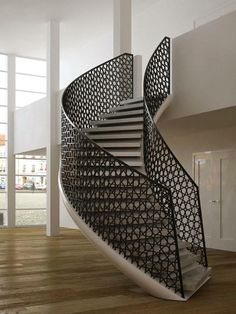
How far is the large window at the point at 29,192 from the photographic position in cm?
1928

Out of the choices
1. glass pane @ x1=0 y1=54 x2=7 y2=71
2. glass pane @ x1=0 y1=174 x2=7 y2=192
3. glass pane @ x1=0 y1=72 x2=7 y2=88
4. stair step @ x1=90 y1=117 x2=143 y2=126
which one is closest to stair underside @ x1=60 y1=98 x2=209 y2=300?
stair step @ x1=90 y1=117 x2=143 y2=126

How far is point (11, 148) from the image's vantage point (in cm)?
1900

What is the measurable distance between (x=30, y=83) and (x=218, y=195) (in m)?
10.5

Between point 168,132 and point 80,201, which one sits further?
point 168,132

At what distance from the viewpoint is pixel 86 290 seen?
7.10 m

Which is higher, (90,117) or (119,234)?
(90,117)

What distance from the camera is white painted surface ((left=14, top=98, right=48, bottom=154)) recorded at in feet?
53.8

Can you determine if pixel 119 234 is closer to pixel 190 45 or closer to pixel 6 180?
pixel 190 45

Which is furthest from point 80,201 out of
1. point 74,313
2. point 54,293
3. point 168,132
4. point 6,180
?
point 6,180

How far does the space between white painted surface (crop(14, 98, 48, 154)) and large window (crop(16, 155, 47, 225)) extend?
41.1 inches

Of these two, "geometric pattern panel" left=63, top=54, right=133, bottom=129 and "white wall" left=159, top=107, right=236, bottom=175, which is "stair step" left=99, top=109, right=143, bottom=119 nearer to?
"geometric pattern panel" left=63, top=54, right=133, bottom=129

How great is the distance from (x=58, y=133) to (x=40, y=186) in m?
4.84

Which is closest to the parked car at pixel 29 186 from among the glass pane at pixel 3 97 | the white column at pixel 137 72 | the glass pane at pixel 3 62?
the glass pane at pixel 3 97

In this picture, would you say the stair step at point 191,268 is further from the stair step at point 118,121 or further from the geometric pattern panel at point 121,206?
the stair step at point 118,121
